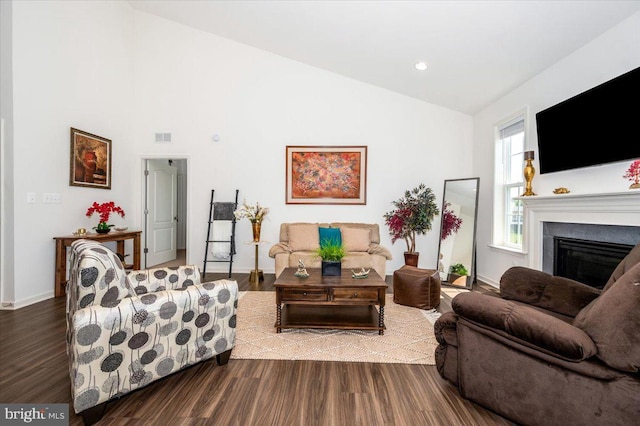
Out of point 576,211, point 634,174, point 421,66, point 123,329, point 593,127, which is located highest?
point 421,66

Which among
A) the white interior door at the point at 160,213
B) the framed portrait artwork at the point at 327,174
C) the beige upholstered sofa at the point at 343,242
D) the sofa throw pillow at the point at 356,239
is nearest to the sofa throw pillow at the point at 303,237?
the beige upholstered sofa at the point at 343,242

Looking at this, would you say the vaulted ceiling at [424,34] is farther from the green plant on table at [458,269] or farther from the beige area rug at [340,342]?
the beige area rug at [340,342]

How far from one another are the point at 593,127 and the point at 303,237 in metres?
3.63

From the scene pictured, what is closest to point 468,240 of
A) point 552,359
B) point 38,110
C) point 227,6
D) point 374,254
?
point 374,254

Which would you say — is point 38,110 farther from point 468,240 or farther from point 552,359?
point 468,240

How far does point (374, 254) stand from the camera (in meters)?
4.56

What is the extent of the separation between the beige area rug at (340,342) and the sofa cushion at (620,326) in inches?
47.6

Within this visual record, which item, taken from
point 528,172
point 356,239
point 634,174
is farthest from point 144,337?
point 528,172

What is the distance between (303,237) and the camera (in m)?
4.94

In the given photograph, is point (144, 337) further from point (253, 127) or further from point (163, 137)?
point (163, 137)

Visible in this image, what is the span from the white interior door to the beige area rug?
3.46 meters

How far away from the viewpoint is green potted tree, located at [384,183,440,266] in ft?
16.5

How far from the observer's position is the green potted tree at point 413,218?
504 centimetres

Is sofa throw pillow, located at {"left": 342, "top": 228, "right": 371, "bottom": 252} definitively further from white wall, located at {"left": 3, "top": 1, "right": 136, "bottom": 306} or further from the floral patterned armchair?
white wall, located at {"left": 3, "top": 1, "right": 136, "bottom": 306}
